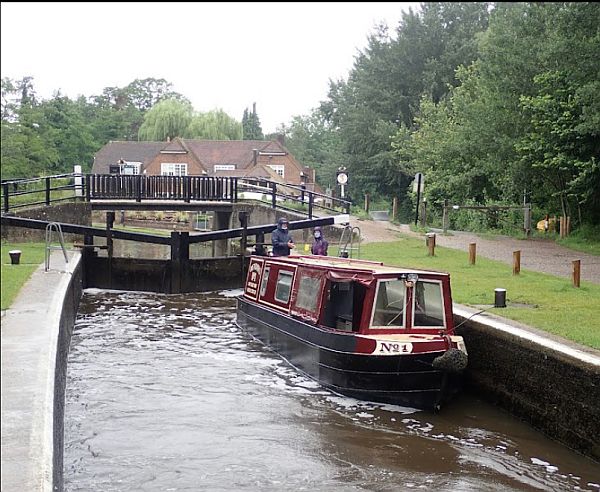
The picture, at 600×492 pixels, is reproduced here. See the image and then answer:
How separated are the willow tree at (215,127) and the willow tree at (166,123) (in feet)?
2.50

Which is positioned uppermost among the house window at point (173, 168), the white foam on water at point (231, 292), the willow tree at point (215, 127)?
the willow tree at point (215, 127)

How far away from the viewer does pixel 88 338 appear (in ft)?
48.9

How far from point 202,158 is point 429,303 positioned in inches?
2049

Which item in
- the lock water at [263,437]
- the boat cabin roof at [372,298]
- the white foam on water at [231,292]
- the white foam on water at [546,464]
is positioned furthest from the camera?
the white foam on water at [231,292]

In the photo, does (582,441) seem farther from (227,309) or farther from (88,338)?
(227,309)

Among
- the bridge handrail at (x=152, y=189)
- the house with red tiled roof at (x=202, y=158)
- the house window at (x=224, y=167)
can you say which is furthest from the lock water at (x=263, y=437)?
the house window at (x=224, y=167)

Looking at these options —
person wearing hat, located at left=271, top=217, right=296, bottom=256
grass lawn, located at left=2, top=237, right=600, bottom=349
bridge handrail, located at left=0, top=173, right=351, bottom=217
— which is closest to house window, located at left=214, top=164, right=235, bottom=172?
bridge handrail, located at left=0, top=173, right=351, bottom=217

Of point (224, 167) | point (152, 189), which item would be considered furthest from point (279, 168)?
point (152, 189)

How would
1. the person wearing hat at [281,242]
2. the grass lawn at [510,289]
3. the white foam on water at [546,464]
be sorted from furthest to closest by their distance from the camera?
the person wearing hat at [281,242]
the grass lawn at [510,289]
the white foam on water at [546,464]

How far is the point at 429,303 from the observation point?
1146cm

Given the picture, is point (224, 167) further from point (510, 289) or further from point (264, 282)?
point (510, 289)

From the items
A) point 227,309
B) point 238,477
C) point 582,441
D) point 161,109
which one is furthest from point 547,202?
point 161,109

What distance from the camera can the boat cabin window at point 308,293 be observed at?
41.1 feet

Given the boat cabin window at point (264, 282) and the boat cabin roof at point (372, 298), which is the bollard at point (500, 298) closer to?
the boat cabin roof at point (372, 298)
